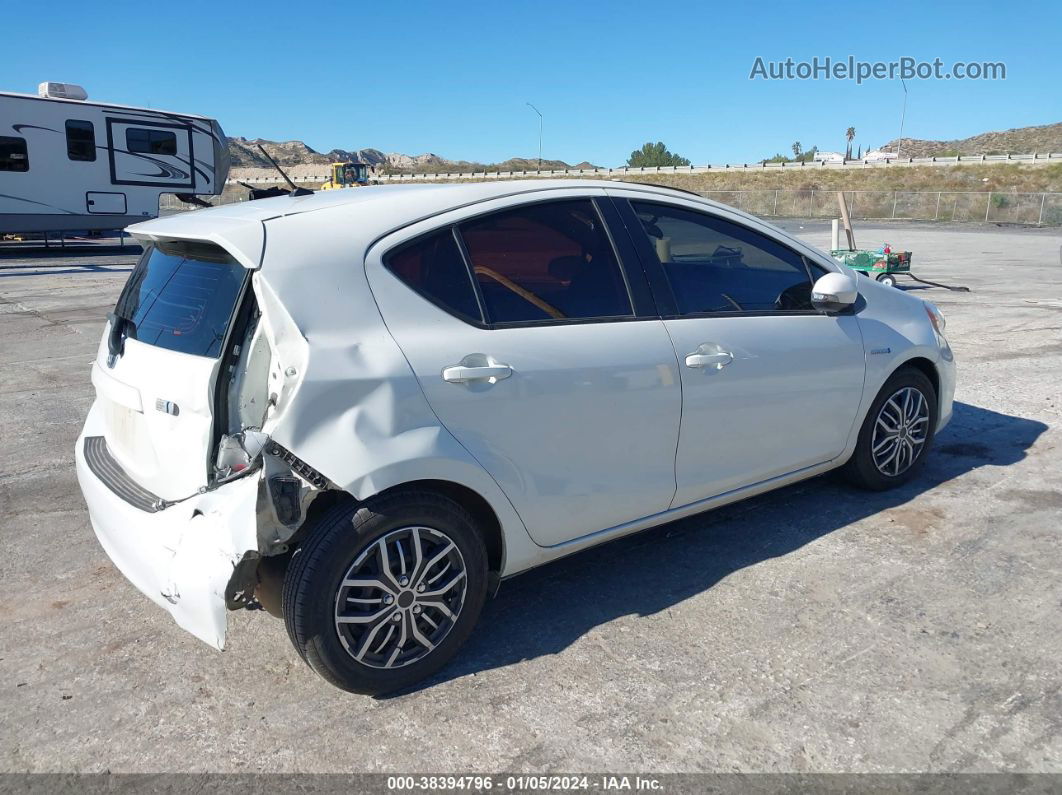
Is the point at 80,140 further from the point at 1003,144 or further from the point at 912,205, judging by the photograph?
the point at 1003,144

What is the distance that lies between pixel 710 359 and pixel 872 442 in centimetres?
153

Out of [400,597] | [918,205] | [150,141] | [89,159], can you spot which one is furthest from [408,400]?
[918,205]

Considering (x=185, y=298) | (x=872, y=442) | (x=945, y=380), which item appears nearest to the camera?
(x=185, y=298)

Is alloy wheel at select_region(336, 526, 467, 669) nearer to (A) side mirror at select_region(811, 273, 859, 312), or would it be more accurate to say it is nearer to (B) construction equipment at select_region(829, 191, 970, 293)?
(A) side mirror at select_region(811, 273, 859, 312)

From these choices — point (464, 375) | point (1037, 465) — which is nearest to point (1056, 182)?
point (1037, 465)

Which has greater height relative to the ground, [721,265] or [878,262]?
[721,265]

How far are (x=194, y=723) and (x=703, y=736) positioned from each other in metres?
1.74

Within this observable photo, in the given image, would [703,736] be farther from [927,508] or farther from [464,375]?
[927,508]

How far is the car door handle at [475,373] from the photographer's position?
2.94 meters

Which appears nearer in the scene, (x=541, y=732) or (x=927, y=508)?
(x=541, y=732)

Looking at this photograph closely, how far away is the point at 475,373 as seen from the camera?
9.78 feet

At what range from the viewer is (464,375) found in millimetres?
2955

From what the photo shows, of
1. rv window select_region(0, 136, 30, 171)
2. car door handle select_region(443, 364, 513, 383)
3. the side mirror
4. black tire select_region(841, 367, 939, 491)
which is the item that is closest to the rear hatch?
car door handle select_region(443, 364, 513, 383)

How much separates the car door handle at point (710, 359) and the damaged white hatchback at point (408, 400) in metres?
0.01
